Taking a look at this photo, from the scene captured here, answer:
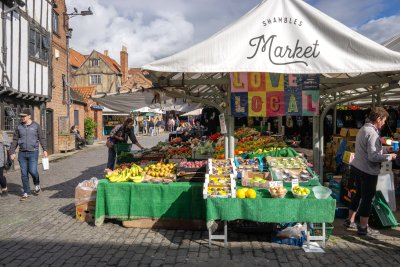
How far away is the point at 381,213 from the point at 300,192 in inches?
66.9

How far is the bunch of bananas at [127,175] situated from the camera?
5.87 meters

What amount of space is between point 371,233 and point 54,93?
54.9ft

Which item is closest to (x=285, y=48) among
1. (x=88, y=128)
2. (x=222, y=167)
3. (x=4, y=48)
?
(x=222, y=167)

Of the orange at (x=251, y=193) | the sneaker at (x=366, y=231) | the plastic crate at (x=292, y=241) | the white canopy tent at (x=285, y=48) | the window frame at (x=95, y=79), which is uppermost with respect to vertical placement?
the window frame at (x=95, y=79)

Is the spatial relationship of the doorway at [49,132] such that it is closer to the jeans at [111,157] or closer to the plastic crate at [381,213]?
the jeans at [111,157]

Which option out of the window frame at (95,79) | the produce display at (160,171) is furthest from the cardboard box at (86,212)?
the window frame at (95,79)

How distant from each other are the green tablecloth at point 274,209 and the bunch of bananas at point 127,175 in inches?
62.1

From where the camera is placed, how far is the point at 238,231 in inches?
215

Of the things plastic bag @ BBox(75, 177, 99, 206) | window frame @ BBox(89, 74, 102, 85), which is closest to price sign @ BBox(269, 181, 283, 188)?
plastic bag @ BBox(75, 177, 99, 206)

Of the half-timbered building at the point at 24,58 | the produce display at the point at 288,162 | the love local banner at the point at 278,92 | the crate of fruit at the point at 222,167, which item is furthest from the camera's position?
the half-timbered building at the point at 24,58

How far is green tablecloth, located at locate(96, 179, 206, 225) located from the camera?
220 inches

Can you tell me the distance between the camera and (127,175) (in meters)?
6.06

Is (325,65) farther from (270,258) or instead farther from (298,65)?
(270,258)

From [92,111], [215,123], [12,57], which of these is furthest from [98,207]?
[92,111]
